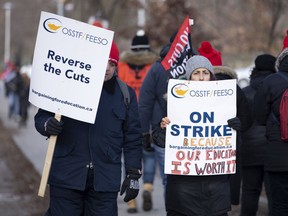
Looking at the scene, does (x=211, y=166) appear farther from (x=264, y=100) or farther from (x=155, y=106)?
(x=155, y=106)

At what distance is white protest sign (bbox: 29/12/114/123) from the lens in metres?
5.45

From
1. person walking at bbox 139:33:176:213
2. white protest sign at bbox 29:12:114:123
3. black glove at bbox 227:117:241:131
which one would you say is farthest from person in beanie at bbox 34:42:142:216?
person walking at bbox 139:33:176:213

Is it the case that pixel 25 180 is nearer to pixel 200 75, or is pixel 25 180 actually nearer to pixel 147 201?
pixel 147 201

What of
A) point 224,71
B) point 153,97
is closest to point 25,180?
point 153,97

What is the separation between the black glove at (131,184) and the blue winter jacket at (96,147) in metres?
0.05

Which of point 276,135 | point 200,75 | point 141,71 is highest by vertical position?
point 141,71

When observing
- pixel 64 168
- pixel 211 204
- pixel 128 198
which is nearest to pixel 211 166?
pixel 211 204

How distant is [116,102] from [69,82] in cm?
36

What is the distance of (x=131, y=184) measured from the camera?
558 cm

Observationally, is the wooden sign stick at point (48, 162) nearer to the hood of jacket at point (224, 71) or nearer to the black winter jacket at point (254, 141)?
the hood of jacket at point (224, 71)

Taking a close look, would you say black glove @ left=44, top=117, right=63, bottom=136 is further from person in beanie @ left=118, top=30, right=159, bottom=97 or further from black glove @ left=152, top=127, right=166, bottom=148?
person in beanie @ left=118, top=30, right=159, bottom=97

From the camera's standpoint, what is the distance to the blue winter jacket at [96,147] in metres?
5.46

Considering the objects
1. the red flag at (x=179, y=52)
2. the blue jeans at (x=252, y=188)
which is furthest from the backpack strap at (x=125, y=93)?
the blue jeans at (x=252, y=188)

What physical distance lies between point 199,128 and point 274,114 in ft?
3.09
